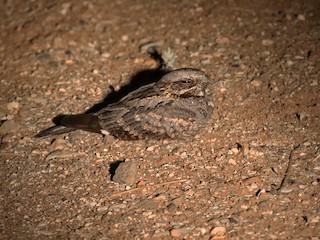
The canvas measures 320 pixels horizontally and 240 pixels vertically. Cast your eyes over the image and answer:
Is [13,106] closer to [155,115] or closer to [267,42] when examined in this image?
[155,115]

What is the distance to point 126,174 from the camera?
4078 mm

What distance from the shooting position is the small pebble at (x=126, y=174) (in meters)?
4.07

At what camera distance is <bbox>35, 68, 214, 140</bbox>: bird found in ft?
14.5

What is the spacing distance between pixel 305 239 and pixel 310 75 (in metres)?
2.13

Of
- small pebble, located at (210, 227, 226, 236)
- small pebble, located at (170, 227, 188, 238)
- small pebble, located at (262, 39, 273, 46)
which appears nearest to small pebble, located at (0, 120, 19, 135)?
small pebble, located at (170, 227, 188, 238)

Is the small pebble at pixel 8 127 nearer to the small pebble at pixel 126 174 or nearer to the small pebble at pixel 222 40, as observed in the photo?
the small pebble at pixel 126 174

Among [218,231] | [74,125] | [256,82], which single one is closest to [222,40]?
[256,82]

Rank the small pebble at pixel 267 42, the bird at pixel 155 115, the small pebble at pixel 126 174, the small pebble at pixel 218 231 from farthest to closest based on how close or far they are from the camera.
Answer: the small pebble at pixel 267 42, the bird at pixel 155 115, the small pebble at pixel 126 174, the small pebble at pixel 218 231

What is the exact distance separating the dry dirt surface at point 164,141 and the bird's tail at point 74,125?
0.08 meters

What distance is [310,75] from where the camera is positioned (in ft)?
16.7

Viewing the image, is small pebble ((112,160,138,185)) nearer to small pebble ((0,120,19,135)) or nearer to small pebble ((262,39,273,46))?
small pebble ((0,120,19,135))

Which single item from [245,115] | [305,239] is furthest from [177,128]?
[305,239]

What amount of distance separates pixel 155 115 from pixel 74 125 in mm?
722

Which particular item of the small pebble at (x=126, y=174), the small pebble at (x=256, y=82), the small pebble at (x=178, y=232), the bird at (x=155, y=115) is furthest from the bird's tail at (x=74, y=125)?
the small pebble at (x=256, y=82)
